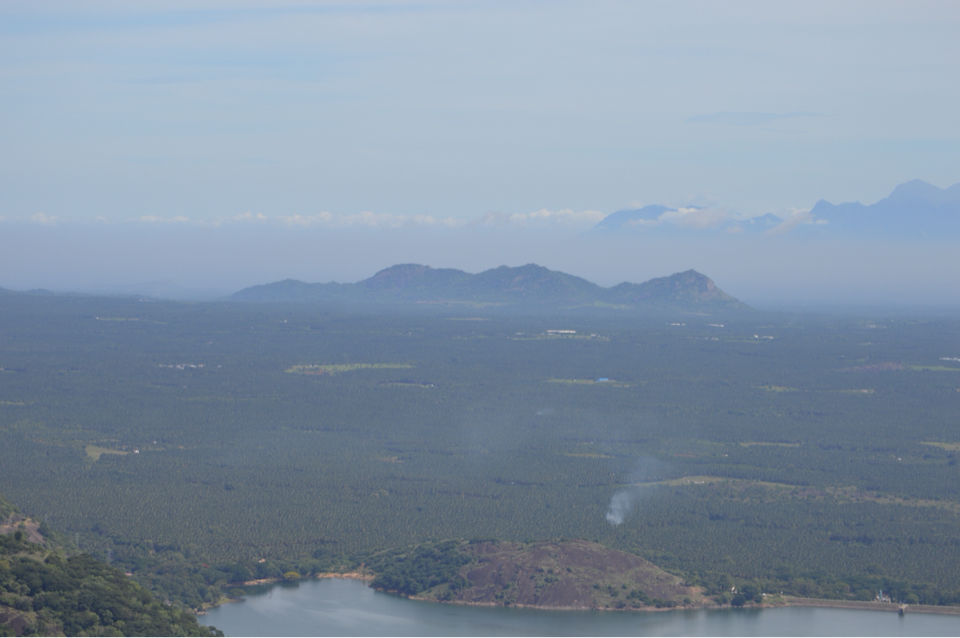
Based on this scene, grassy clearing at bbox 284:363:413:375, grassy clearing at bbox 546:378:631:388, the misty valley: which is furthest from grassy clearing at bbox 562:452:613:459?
grassy clearing at bbox 284:363:413:375

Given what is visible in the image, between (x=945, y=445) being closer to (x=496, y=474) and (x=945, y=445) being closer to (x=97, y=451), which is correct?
(x=496, y=474)

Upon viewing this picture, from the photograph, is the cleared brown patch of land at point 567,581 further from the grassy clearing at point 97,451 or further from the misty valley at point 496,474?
the grassy clearing at point 97,451

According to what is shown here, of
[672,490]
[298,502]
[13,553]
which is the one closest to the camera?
[13,553]

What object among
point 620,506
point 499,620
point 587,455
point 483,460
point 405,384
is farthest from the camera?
point 405,384

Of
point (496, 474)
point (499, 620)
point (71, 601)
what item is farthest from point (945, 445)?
point (71, 601)

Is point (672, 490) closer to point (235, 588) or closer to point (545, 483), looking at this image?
point (545, 483)

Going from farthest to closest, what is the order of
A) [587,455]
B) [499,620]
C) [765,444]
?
[765,444] < [587,455] < [499,620]

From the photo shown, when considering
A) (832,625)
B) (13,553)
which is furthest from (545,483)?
(13,553)
